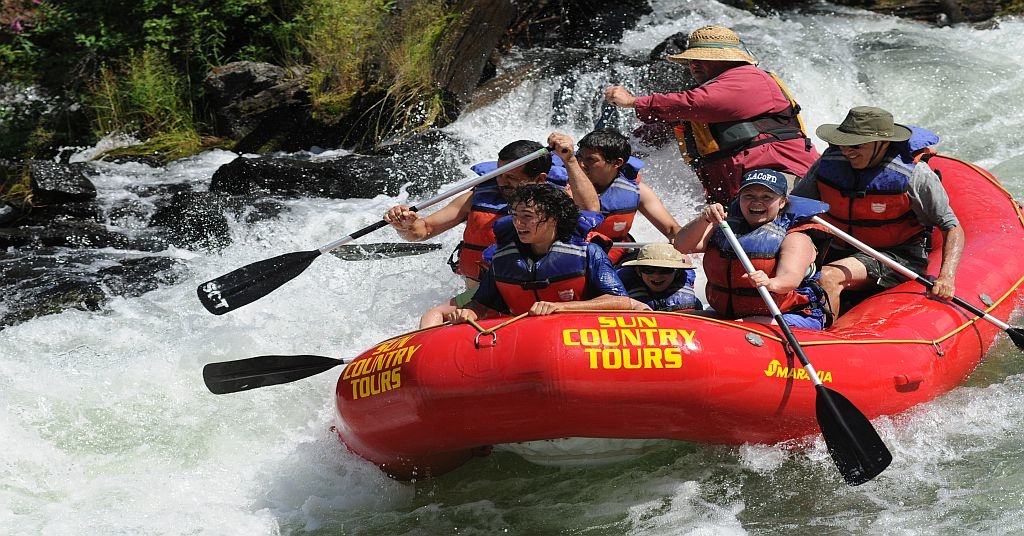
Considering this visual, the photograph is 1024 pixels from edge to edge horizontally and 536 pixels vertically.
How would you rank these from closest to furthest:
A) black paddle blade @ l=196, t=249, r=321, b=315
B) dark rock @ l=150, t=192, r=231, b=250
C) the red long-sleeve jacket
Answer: black paddle blade @ l=196, t=249, r=321, b=315
the red long-sleeve jacket
dark rock @ l=150, t=192, r=231, b=250

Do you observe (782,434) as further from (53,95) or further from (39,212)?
(53,95)

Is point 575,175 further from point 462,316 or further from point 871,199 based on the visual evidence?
point 871,199

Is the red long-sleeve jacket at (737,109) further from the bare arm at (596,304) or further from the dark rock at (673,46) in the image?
the dark rock at (673,46)

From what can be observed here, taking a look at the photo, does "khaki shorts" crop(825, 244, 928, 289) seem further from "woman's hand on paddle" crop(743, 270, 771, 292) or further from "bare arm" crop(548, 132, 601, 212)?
"bare arm" crop(548, 132, 601, 212)

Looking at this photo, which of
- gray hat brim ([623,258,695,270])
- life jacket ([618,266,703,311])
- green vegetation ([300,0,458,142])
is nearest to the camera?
Answer: gray hat brim ([623,258,695,270])

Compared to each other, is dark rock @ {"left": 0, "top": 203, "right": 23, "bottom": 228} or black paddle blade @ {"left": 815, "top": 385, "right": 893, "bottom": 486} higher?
black paddle blade @ {"left": 815, "top": 385, "right": 893, "bottom": 486}

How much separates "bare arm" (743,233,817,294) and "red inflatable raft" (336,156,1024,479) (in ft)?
0.56

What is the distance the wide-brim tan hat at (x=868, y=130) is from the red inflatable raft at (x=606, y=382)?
2.70 ft

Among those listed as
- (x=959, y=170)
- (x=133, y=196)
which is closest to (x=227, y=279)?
(x=133, y=196)

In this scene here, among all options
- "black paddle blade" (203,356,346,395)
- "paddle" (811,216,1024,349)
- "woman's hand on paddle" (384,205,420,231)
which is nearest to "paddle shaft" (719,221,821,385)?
"paddle" (811,216,1024,349)

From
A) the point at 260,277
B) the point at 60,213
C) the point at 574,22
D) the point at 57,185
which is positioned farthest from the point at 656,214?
the point at 574,22

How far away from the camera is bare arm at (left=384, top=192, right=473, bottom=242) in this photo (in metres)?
4.97

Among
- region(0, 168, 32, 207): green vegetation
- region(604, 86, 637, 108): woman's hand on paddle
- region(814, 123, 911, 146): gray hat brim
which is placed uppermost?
region(814, 123, 911, 146): gray hat brim

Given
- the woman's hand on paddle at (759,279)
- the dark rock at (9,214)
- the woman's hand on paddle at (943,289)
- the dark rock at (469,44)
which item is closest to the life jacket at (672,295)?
the woman's hand on paddle at (759,279)
